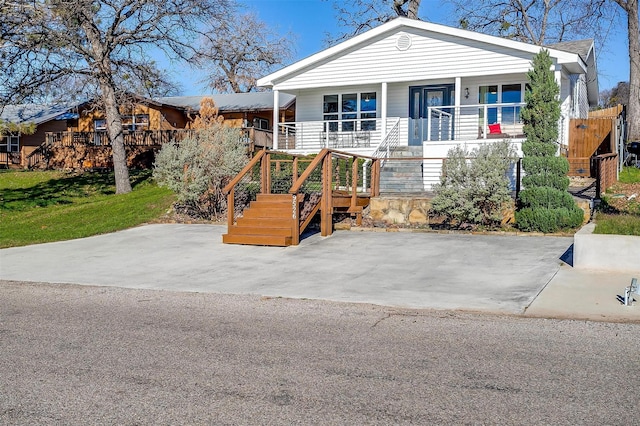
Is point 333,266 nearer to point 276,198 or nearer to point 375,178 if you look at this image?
point 276,198

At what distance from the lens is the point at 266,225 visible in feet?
40.8

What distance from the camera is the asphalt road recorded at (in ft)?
12.8

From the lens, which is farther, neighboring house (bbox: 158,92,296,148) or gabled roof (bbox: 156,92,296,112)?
gabled roof (bbox: 156,92,296,112)

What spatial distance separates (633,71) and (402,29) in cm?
1006

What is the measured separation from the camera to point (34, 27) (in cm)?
1894

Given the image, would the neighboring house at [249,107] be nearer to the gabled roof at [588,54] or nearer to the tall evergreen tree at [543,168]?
the gabled roof at [588,54]

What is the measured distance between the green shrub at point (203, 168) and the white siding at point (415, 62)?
703 centimetres

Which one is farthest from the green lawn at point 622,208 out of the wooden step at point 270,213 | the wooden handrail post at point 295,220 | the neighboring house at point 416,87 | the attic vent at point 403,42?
the attic vent at point 403,42

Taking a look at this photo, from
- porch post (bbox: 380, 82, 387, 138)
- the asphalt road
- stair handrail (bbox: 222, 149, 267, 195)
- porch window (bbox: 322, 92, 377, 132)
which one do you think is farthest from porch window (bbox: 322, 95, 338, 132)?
the asphalt road

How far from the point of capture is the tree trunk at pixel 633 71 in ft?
76.2

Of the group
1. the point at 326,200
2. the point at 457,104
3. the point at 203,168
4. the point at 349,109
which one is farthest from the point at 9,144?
the point at 326,200

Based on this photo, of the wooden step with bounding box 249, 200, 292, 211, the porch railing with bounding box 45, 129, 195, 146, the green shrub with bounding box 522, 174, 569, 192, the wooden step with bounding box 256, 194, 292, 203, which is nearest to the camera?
the green shrub with bounding box 522, 174, 569, 192

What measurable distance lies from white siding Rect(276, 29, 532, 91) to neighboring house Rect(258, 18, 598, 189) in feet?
0.11

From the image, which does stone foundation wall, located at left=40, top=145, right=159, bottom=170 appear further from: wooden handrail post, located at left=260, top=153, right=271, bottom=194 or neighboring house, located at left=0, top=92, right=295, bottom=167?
wooden handrail post, located at left=260, top=153, right=271, bottom=194
